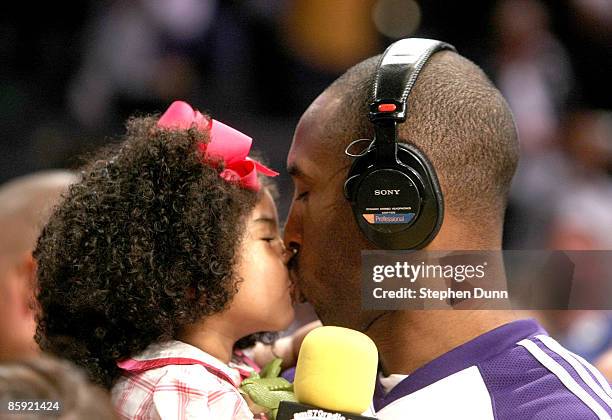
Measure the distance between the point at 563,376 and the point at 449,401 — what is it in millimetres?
127

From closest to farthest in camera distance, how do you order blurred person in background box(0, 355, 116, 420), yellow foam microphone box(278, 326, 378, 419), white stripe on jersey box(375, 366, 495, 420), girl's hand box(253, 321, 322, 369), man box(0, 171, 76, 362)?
blurred person in background box(0, 355, 116, 420), yellow foam microphone box(278, 326, 378, 419), white stripe on jersey box(375, 366, 495, 420), girl's hand box(253, 321, 322, 369), man box(0, 171, 76, 362)

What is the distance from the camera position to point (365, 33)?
9.09 ft

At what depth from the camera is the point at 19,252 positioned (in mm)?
1620

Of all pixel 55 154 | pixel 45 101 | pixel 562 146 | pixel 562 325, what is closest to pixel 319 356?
pixel 562 325

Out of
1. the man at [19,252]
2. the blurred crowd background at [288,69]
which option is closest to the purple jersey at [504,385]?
the man at [19,252]

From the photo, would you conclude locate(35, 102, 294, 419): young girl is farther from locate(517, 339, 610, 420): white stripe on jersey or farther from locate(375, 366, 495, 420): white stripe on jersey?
locate(517, 339, 610, 420): white stripe on jersey

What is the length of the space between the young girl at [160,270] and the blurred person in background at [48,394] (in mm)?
257

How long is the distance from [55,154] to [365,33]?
3.24ft

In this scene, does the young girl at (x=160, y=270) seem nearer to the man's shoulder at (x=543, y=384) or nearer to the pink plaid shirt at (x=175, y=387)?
the pink plaid shirt at (x=175, y=387)

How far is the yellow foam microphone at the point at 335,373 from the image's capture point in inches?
36.6

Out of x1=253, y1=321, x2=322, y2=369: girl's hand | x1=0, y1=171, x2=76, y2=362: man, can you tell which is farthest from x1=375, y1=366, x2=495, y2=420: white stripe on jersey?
x1=0, y1=171, x2=76, y2=362: man

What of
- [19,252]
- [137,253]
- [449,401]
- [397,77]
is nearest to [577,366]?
[449,401]

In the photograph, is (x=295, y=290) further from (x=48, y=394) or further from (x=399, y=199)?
(x=48, y=394)

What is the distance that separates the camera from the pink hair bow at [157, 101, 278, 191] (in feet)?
3.66
